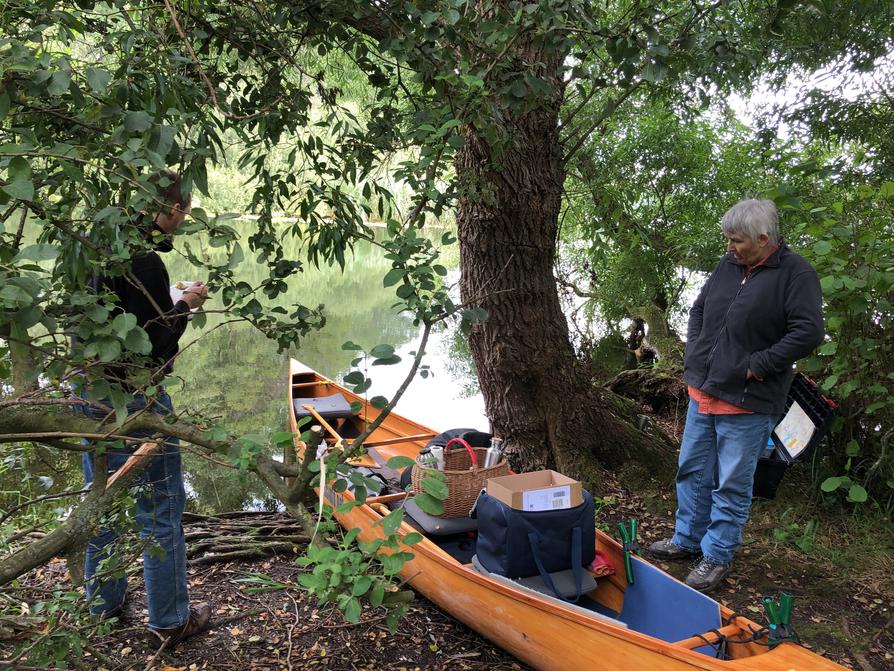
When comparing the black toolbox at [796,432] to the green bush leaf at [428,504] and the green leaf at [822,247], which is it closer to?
the green leaf at [822,247]

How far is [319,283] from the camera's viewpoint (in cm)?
1443

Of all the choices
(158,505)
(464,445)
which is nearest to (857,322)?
(464,445)

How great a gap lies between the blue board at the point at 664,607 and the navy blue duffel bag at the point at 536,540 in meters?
0.20

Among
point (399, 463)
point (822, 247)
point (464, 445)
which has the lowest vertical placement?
point (464, 445)

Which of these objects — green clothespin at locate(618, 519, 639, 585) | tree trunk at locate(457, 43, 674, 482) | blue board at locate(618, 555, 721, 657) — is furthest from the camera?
tree trunk at locate(457, 43, 674, 482)

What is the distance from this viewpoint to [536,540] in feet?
8.38

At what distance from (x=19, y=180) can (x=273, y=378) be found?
739 centimetres

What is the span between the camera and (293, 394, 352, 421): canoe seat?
15.0 feet

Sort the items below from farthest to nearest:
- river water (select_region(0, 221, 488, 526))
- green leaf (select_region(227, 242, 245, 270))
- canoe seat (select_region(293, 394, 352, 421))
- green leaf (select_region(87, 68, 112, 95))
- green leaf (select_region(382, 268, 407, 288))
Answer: river water (select_region(0, 221, 488, 526))
canoe seat (select_region(293, 394, 352, 421))
green leaf (select_region(382, 268, 407, 288))
green leaf (select_region(227, 242, 245, 270))
green leaf (select_region(87, 68, 112, 95))

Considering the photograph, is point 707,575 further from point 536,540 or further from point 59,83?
point 59,83

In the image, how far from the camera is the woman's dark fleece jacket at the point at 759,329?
2598 mm

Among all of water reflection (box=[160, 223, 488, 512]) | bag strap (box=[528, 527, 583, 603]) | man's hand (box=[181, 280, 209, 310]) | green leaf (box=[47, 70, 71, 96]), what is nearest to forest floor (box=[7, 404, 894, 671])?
bag strap (box=[528, 527, 583, 603])

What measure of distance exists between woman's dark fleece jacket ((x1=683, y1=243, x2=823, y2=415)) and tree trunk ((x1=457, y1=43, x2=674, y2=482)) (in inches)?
39.7

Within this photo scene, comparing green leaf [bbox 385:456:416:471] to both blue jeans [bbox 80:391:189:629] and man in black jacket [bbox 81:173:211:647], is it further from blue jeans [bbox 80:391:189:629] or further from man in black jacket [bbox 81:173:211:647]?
blue jeans [bbox 80:391:189:629]
